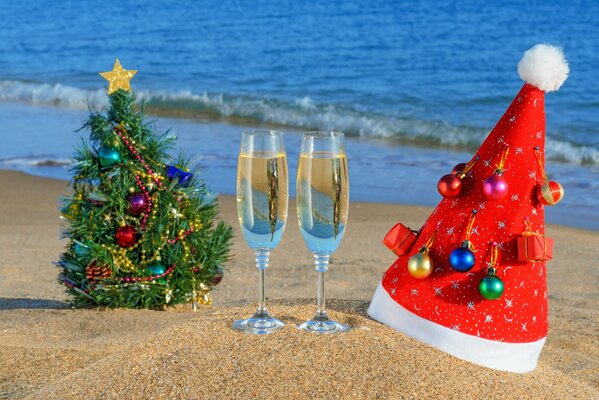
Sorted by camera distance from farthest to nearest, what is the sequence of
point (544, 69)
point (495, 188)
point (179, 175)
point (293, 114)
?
point (293, 114) → point (179, 175) → point (544, 69) → point (495, 188)

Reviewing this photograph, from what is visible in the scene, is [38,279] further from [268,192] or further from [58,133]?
[58,133]

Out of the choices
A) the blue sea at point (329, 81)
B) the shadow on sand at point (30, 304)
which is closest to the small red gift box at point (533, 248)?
the shadow on sand at point (30, 304)

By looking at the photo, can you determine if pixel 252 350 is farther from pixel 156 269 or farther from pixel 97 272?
pixel 97 272

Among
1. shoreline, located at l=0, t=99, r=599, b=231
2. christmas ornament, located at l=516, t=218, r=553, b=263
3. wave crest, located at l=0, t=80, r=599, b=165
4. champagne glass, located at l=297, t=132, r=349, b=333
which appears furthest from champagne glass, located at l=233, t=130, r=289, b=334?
wave crest, located at l=0, t=80, r=599, b=165

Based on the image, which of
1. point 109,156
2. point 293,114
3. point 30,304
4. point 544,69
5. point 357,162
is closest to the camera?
point 544,69

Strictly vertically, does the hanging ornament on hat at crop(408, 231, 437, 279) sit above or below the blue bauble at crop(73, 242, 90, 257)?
above

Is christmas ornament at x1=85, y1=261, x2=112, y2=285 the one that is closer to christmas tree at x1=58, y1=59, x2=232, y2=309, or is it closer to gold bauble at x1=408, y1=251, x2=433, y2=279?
christmas tree at x1=58, y1=59, x2=232, y2=309

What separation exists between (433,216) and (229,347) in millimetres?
800

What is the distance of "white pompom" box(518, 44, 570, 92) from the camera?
109 inches

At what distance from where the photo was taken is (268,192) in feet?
7.88

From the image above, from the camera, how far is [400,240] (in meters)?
2.82

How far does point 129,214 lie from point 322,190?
1.85 m

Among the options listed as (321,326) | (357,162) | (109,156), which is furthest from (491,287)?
(357,162)

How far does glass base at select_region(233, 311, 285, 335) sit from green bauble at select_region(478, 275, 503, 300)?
0.62 meters
